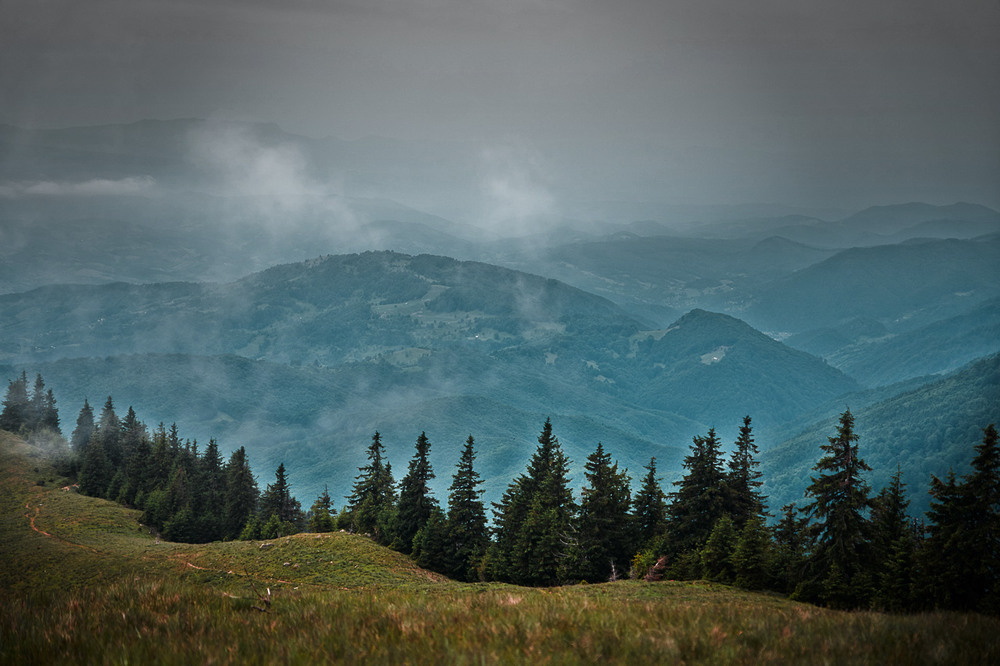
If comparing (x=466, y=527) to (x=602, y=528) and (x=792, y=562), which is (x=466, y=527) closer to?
(x=602, y=528)

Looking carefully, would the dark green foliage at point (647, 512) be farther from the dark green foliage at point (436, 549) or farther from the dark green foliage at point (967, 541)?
the dark green foliage at point (967, 541)

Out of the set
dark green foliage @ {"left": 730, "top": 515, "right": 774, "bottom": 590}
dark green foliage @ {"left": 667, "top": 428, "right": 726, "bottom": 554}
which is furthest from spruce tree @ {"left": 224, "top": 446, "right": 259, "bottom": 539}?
dark green foliage @ {"left": 730, "top": 515, "right": 774, "bottom": 590}

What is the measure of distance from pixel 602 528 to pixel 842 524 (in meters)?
20.0

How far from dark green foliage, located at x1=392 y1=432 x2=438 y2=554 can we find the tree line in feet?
0.51

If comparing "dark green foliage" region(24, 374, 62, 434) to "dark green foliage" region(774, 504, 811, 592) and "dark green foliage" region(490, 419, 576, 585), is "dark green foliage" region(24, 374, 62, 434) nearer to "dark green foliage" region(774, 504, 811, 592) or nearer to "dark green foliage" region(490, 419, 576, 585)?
"dark green foliage" region(490, 419, 576, 585)

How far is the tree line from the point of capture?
1099 inches

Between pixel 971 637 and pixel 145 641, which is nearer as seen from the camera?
pixel 145 641

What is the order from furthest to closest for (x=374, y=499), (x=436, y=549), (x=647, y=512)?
1. (x=374, y=499)
2. (x=647, y=512)
3. (x=436, y=549)

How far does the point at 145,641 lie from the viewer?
6711mm

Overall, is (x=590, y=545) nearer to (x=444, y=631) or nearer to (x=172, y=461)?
(x=444, y=631)

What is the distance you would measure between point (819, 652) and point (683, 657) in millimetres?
1793

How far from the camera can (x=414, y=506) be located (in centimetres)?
5909

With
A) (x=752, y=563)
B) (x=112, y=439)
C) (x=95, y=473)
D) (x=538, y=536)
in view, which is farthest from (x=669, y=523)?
(x=112, y=439)

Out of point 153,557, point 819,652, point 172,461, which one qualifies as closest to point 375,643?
point 819,652
